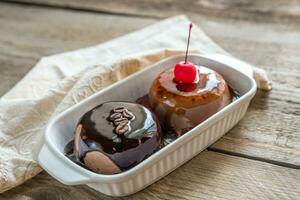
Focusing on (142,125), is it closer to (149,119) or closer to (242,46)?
(149,119)

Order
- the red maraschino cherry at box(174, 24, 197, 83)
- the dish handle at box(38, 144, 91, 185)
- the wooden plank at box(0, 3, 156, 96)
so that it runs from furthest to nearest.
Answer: the wooden plank at box(0, 3, 156, 96)
the red maraschino cherry at box(174, 24, 197, 83)
the dish handle at box(38, 144, 91, 185)

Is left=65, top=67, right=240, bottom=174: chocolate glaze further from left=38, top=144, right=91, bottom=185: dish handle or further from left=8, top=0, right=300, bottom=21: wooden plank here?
left=8, top=0, right=300, bottom=21: wooden plank

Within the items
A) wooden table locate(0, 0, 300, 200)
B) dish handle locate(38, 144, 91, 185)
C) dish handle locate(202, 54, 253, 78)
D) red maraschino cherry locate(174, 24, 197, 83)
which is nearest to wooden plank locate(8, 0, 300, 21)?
wooden table locate(0, 0, 300, 200)

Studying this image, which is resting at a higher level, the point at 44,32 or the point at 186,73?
the point at 186,73

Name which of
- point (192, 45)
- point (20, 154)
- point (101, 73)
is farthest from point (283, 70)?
point (20, 154)

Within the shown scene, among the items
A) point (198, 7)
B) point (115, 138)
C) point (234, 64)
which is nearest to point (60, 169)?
point (115, 138)

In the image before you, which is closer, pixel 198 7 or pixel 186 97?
pixel 186 97

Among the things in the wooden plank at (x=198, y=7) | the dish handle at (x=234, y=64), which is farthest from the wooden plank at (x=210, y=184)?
the wooden plank at (x=198, y=7)
